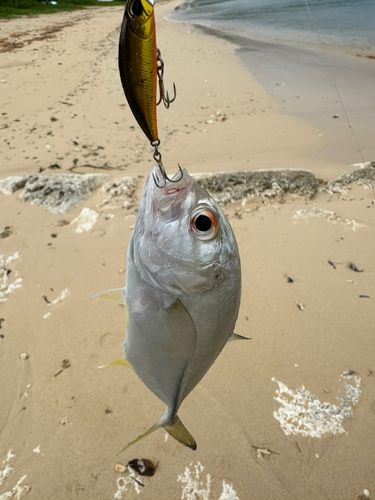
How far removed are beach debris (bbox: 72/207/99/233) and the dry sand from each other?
8 centimetres

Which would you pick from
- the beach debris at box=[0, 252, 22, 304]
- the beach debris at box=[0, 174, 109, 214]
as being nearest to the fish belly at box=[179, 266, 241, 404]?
the beach debris at box=[0, 252, 22, 304]

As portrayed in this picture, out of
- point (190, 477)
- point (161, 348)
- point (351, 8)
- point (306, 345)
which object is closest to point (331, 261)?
point (306, 345)

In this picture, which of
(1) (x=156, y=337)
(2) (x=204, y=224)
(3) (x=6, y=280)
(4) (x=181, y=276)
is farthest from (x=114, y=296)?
(3) (x=6, y=280)

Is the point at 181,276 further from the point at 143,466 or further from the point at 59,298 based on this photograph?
the point at 59,298

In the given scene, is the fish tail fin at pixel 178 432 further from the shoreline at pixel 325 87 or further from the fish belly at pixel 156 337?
the shoreline at pixel 325 87

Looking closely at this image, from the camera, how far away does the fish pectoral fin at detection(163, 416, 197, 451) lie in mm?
1384

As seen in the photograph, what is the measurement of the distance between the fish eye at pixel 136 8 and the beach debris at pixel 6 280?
9.03 feet

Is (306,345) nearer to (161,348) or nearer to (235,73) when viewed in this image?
(161,348)

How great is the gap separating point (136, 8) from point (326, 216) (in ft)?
11.4

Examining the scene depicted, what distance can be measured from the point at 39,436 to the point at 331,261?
108 inches

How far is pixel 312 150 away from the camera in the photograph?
5.50m

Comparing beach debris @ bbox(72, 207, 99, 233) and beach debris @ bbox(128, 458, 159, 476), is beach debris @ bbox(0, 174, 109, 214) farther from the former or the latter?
beach debris @ bbox(128, 458, 159, 476)

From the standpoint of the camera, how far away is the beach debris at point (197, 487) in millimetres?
1901

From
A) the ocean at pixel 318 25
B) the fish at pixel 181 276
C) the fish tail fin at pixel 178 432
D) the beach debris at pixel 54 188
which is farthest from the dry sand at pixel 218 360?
the ocean at pixel 318 25
